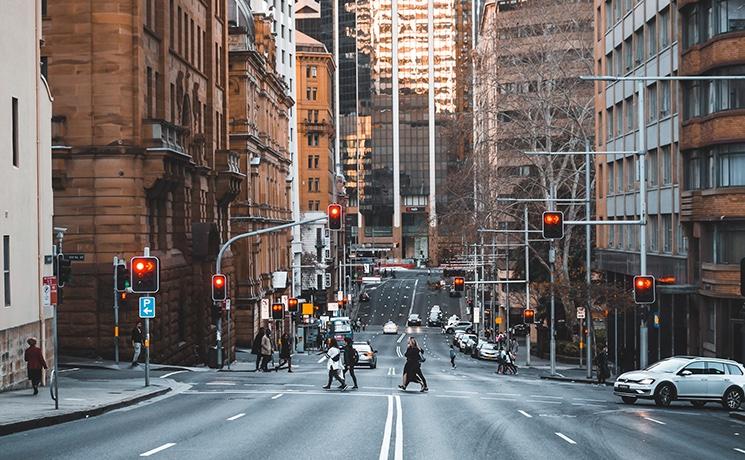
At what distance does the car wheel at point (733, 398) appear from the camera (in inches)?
1272

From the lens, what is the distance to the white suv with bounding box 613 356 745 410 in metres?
32.5

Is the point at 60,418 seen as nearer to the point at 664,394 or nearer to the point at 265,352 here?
the point at 664,394

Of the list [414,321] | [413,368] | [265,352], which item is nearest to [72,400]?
[413,368]

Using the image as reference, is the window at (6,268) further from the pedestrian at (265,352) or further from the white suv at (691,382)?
A: the pedestrian at (265,352)

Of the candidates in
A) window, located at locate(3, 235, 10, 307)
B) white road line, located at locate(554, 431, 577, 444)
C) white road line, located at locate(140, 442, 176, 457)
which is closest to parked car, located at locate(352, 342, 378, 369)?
window, located at locate(3, 235, 10, 307)

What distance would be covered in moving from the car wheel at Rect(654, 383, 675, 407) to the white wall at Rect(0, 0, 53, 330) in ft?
57.7

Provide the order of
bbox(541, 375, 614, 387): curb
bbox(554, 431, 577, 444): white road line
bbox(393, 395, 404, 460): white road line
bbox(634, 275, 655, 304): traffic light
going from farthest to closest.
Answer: bbox(541, 375, 614, 387): curb → bbox(634, 275, 655, 304): traffic light → bbox(554, 431, 577, 444): white road line → bbox(393, 395, 404, 460): white road line

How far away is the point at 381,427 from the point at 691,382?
13.4 m

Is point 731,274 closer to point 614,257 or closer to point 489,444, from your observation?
point 614,257

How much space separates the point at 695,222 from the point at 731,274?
11.6ft

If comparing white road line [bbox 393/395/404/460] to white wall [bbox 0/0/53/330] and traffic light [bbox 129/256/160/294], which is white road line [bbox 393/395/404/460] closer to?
traffic light [bbox 129/256/160/294]

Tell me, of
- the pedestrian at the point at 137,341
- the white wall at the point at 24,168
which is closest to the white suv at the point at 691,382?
the white wall at the point at 24,168

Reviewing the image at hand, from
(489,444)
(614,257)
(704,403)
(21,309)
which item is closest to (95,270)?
(21,309)

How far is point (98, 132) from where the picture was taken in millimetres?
42062
